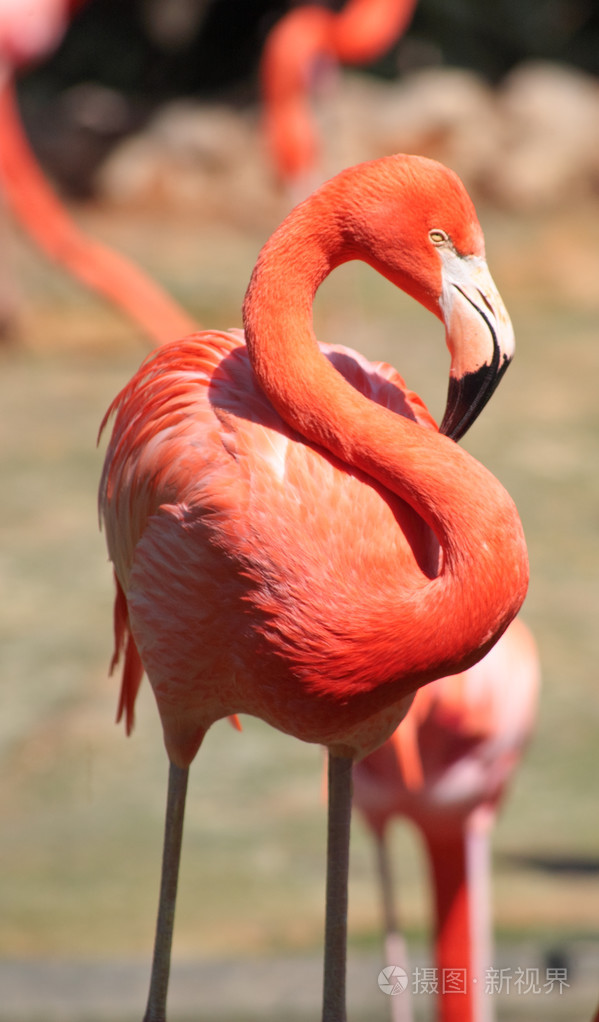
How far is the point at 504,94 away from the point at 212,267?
10.5ft

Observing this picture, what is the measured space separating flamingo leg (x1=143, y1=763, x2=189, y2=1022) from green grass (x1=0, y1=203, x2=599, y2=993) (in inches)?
61.3

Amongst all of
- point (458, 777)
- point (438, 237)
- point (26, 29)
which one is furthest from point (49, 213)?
point (438, 237)

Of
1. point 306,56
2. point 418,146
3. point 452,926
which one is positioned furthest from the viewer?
point 418,146

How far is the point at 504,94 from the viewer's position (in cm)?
1091

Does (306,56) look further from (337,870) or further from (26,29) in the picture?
(337,870)

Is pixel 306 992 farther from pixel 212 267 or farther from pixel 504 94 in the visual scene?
pixel 504 94

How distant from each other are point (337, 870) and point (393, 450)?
1.80 feet

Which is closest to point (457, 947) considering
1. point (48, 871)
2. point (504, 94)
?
point (48, 871)

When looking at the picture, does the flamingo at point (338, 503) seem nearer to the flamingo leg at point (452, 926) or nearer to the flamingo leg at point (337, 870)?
the flamingo leg at point (337, 870)

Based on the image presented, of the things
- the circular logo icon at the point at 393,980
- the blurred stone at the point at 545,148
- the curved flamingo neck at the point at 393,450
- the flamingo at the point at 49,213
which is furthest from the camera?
the blurred stone at the point at 545,148

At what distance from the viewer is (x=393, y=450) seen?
1.28 meters

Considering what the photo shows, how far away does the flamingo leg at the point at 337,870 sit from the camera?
61.6 inches

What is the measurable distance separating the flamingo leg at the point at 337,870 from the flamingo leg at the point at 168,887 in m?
0.17

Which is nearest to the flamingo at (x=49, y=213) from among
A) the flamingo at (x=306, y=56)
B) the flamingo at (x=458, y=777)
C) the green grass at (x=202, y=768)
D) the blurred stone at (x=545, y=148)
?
the flamingo at (x=306, y=56)
